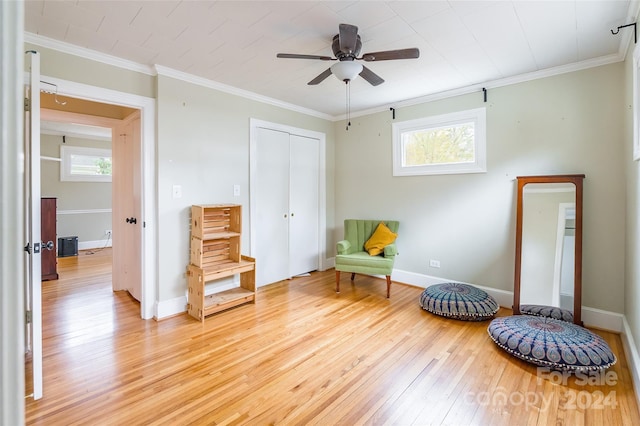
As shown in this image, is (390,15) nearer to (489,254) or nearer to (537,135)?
(537,135)

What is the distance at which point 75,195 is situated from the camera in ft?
21.6

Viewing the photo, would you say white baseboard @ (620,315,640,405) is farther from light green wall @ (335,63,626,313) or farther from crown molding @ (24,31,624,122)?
crown molding @ (24,31,624,122)

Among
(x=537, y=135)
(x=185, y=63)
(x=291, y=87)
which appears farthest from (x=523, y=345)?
(x=185, y=63)

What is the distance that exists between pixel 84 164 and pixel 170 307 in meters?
5.48

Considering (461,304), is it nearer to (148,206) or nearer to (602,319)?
(602,319)

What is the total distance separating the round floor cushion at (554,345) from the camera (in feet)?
6.80

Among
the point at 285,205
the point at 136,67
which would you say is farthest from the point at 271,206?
the point at 136,67

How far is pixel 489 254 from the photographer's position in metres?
3.50

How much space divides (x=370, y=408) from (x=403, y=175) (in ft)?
9.91

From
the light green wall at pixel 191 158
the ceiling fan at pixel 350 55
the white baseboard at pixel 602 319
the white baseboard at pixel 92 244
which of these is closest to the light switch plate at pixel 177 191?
the light green wall at pixel 191 158

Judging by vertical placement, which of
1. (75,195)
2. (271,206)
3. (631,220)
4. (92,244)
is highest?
(75,195)

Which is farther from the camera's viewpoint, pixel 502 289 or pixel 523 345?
pixel 502 289

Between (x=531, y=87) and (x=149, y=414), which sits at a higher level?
(x=531, y=87)

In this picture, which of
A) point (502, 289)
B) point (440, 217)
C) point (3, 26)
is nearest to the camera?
point (3, 26)
